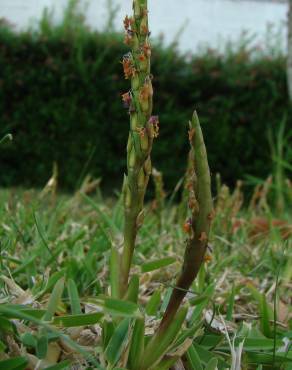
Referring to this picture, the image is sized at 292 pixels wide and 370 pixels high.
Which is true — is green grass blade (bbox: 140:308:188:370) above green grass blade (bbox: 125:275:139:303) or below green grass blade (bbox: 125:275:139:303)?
below

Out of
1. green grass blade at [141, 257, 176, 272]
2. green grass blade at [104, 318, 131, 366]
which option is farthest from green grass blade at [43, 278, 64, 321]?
green grass blade at [141, 257, 176, 272]

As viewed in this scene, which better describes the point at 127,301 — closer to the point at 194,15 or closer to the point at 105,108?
the point at 105,108

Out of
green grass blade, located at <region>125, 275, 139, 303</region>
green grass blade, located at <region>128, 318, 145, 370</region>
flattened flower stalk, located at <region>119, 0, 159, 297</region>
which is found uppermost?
flattened flower stalk, located at <region>119, 0, 159, 297</region>

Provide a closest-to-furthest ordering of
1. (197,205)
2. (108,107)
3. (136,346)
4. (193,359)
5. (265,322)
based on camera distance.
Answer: (197,205)
(136,346)
(193,359)
(265,322)
(108,107)

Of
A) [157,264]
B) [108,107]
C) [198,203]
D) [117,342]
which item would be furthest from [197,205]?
[108,107]

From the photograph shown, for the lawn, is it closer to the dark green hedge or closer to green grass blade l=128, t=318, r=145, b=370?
green grass blade l=128, t=318, r=145, b=370

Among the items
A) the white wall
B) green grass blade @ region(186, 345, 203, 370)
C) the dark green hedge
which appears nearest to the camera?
green grass blade @ region(186, 345, 203, 370)

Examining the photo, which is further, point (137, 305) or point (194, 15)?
point (194, 15)
